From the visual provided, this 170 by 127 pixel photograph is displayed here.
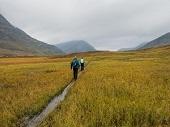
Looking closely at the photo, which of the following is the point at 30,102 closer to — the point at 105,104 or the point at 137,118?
the point at 105,104

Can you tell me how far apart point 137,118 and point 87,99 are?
5.12 metres

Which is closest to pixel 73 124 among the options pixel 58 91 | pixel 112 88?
pixel 112 88

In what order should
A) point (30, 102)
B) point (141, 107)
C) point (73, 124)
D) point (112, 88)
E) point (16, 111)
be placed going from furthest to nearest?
point (112, 88), point (30, 102), point (16, 111), point (141, 107), point (73, 124)

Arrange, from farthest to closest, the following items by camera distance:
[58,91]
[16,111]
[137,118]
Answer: [58,91], [16,111], [137,118]

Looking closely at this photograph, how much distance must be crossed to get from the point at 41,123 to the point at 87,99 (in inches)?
196

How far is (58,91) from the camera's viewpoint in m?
27.7

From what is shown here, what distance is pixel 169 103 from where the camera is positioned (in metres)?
19.2

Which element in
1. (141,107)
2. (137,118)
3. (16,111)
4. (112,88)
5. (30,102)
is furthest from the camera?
(112,88)

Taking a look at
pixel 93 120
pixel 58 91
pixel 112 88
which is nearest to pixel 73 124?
pixel 93 120

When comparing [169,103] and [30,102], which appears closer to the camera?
[169,103]

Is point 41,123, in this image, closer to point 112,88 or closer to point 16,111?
point 16,111

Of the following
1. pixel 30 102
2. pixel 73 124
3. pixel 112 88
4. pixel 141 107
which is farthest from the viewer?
pixel 112 88

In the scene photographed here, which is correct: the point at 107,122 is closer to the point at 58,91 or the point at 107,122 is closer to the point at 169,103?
the point at 169,103

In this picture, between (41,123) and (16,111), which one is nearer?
(41,123)
